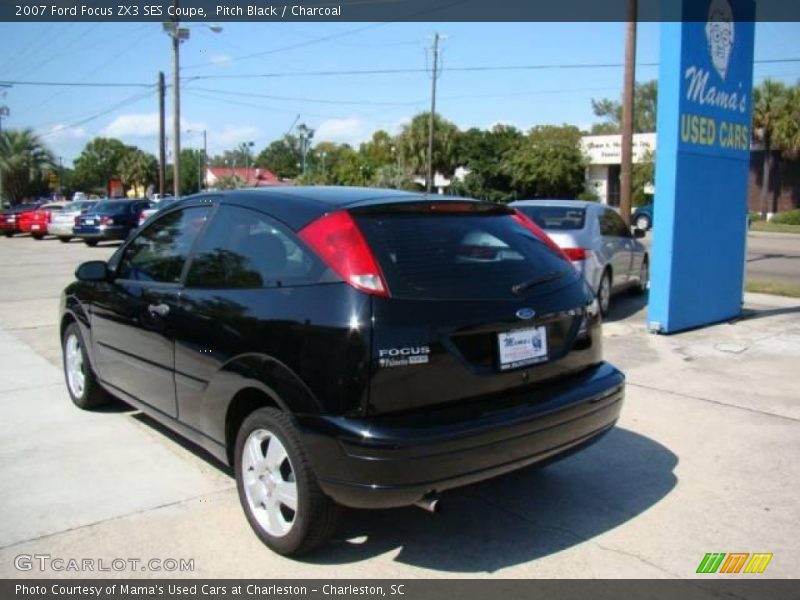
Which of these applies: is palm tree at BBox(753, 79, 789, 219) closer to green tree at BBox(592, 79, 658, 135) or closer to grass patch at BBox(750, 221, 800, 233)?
grass patch at BBox(750, 221, 800, 233)

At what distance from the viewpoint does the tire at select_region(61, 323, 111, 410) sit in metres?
5.40

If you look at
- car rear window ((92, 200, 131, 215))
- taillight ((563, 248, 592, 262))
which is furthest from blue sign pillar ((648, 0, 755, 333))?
car rear window ((92, 200, 131, 215))

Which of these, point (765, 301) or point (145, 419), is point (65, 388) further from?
point (765, 301)

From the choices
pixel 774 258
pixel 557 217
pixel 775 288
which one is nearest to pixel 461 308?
pixel 557 217

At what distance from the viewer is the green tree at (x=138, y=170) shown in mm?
100750

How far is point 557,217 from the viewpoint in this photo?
30.6 feet

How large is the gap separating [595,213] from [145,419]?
6414 mm

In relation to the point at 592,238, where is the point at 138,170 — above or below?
above

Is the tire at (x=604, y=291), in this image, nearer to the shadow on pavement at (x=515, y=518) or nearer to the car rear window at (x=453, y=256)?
the shadow on pavement at (x=515, y=518)

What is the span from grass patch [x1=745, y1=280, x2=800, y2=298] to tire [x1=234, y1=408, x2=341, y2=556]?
35.9 ft

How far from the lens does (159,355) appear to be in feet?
13.7

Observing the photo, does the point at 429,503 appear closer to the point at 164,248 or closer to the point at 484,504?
the point at 484,504

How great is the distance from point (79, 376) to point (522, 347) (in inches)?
146

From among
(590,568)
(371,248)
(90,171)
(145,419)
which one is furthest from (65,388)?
(90,171)
